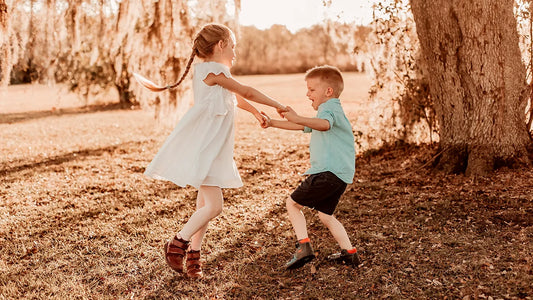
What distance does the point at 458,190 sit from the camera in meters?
5.63

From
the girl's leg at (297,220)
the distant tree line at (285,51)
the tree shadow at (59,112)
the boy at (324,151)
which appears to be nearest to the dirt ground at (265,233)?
the girl's leg at (297,220)

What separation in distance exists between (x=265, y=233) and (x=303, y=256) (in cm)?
117

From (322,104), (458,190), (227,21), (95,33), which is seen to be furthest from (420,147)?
(95,33)

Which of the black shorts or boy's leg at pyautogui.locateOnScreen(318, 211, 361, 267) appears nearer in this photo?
the black shorts

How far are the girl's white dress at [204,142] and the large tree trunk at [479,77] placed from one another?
3.52m

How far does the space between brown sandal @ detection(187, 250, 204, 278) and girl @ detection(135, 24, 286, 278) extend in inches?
3.5

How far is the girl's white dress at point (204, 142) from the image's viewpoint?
136 inches

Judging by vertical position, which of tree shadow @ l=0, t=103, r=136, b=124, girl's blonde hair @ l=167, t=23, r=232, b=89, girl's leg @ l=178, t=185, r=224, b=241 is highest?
girl's blonde hair @ l=167, t=23, r=232, b=89

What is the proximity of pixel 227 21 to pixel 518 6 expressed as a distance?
16.1 ft

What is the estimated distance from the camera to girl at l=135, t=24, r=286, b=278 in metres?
3.46

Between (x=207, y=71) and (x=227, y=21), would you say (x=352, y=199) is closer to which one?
(x=207, y=71)

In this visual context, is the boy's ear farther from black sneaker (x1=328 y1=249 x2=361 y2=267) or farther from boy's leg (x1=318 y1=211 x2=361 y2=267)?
black sneaker (x1=328 y1=249 x2=361 y2=267)

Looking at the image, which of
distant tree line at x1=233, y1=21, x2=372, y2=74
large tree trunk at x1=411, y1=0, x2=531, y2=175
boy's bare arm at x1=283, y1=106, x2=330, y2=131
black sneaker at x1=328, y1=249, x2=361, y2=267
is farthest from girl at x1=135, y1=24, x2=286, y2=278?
distant tree line at x1=233, y1=21, x2=372, y2=74

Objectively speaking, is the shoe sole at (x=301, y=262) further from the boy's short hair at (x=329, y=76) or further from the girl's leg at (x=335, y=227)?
the boy's short hair at (x=329, y=76)
